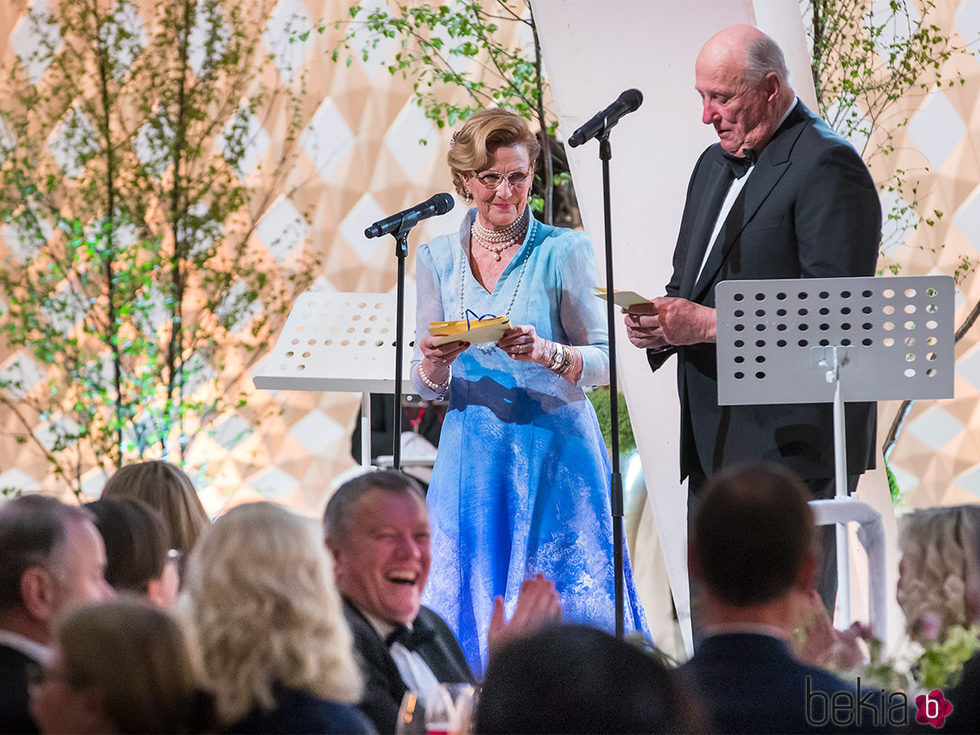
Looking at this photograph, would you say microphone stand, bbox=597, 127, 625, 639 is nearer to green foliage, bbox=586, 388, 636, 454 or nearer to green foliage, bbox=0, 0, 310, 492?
green foliage, bbox=586, 388, 636, 454

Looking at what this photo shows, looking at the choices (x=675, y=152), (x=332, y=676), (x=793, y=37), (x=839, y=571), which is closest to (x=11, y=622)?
(x=332, y=676)

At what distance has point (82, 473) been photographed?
7273 mm

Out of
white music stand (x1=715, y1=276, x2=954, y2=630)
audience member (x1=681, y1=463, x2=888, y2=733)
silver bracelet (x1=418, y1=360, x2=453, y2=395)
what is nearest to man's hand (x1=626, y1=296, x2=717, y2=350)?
white music stand (x1=715, y1=276, x2=954, y2=630)

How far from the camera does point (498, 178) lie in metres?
3.60

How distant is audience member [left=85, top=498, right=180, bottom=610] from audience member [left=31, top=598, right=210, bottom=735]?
87cm

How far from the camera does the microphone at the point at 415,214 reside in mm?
3662

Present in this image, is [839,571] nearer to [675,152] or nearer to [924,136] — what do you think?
[675,152]

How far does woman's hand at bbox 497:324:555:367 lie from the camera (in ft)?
10.8

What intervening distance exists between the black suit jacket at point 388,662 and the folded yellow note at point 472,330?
820mm

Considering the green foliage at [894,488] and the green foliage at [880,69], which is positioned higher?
the green foliage at [880,69]

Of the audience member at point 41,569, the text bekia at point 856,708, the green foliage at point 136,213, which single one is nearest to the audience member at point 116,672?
the audience member at point 41,569

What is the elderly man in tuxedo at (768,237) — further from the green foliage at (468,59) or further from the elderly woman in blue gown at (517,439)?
the green foliage at (468,59)

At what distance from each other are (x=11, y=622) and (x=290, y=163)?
5.64m

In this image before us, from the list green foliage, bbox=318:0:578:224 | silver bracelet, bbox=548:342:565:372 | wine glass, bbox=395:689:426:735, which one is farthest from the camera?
green foliage, bbox=318:0:578:224
